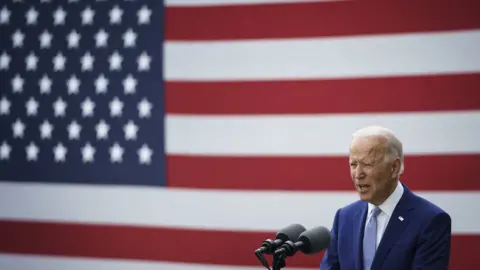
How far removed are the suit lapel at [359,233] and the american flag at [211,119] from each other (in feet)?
4.50

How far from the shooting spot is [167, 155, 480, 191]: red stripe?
3326 millimetres

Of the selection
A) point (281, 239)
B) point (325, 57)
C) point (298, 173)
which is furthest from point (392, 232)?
point (325, 57)

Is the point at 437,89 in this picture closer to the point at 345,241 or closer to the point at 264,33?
the point at 264,33

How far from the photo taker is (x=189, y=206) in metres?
3.70

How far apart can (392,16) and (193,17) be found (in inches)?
47.2

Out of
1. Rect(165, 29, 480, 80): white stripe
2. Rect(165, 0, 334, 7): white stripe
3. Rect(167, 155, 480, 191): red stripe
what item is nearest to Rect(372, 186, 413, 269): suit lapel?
Rect(167, 155, 480, 191): red stripe

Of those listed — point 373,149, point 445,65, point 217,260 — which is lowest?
point 217,260

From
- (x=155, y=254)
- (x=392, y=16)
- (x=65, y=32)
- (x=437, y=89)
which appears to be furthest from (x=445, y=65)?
(x=65, y=32)

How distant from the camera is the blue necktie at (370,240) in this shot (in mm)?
2023

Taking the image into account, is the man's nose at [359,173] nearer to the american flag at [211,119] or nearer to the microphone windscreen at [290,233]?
the microphone windscreen at [290,233]

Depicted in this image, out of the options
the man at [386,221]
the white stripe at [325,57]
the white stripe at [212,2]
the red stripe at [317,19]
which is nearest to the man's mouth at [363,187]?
the man at [386,221]

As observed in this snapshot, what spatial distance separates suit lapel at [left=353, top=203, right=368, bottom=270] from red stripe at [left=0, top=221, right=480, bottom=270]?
1.51 m

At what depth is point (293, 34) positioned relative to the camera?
141 inches

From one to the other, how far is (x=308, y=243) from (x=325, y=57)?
188 cm
